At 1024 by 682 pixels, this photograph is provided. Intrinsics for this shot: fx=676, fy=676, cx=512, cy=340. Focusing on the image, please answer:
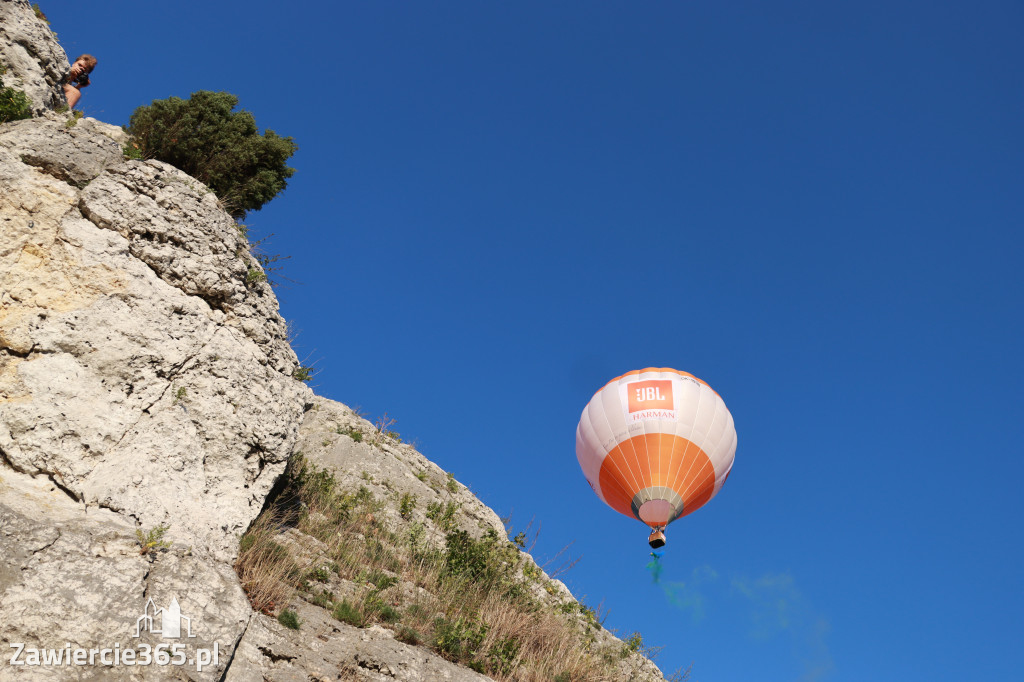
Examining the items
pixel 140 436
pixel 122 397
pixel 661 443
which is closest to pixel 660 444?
pixel 661 443

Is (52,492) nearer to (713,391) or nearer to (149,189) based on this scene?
(149,189)

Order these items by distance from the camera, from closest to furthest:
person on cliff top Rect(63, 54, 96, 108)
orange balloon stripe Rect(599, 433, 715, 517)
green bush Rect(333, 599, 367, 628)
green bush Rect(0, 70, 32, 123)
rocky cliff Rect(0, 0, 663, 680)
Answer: rocky cliff Rect(0, 0, 663, 680), green bush Rect(333, 599, 367, 628), green bush Rect(0, 70, 32, 123), person on cliff top Rect(63, 54, 96, 108), orange balloon stripe Rect(599, 433, 715, 517)

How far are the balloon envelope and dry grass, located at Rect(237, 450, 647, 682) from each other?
10683mm

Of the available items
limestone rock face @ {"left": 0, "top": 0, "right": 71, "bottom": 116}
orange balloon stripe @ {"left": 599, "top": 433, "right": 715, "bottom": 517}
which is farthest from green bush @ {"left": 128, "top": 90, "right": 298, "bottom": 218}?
orange balloon stripe @ {"left": 599, "top": 433, "right": 715, "bottom": 517}

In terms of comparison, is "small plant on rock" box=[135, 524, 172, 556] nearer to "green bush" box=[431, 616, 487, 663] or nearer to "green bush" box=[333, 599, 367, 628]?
"green bush" box=[333, 599, 367, 628]

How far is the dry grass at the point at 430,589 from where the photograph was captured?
737 centimetres

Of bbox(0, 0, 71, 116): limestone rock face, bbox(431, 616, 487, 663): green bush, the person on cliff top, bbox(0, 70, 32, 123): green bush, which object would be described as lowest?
bbox(431, 616, 487, 663): green bush

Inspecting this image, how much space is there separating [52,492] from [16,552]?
0.87 meters

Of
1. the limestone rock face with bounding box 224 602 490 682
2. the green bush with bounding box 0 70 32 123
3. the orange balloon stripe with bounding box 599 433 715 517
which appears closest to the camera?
the limestone rock face with bounding box 224 602 490 682

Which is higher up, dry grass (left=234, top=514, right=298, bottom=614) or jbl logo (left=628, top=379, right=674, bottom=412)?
jbl logo (left=628, top=379, right=674, bottom=412)

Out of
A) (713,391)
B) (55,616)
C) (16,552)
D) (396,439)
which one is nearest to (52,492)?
(16,552)

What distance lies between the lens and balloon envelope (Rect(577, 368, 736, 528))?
70.0ft

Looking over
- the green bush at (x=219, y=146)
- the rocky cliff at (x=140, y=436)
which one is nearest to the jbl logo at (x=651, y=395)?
the rocky cliff at (x=140, y=436)

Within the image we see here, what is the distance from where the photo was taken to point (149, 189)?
801cm
